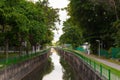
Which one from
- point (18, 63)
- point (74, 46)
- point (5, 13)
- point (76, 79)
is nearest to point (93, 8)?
point (76, 79)

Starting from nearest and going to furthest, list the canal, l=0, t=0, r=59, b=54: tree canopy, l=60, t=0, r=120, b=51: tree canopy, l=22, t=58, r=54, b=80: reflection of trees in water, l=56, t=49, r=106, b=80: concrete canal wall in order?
l=56, t=49, r=106, b=80: concrete canal wall < l=0, t=0, r=59, b=54: tree canopy < l=22, t=58, r=54, b=80: reflection of trees in water < the canal < l=60, t=0, r=120, b=51: tree canopy

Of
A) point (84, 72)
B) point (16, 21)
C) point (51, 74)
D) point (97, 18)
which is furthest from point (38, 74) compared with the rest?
point (16, 21)

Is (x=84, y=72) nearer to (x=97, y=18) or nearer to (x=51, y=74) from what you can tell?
(x=51, y=74)

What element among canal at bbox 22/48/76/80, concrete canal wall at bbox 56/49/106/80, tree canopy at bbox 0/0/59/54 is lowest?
canal at bbox 22/48/76/80

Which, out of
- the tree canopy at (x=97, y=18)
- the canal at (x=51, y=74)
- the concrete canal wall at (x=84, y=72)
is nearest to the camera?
the concrete canal wall at (x=84, y=72)

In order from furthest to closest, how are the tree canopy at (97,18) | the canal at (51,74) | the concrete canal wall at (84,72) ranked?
the tree canopy at (97,18), the canal at (51,74), the concrete canal wall at (84,72)

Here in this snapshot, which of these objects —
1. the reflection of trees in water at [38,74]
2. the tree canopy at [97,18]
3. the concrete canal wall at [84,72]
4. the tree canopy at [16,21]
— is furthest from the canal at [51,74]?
the tree canopy at [97,18]

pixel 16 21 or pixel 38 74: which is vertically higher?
pixel 16 21

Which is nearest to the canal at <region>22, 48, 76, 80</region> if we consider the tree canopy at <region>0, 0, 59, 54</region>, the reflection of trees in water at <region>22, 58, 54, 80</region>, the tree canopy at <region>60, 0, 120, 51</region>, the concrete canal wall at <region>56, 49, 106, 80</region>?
the reflection of trees in water at <region>22, 58, 54, 80</region>

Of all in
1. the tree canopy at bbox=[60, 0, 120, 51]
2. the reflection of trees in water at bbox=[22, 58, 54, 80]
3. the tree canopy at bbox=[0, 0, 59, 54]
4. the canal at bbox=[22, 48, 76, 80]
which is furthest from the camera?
the tree canopy at bbox=[60, 0, 120, 51]

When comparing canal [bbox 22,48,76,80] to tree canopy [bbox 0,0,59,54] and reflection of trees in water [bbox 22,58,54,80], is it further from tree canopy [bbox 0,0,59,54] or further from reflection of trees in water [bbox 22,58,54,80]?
tree canopy [bbox 0,0,59,54]

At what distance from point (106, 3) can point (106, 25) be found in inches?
213

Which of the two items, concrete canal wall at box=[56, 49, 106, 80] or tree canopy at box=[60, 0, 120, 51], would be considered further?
tree canopy at box=[60, 0, 120, 51]

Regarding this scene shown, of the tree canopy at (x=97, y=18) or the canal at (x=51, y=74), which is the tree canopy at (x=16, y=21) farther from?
the tree canopy at (x=97, y=18)
